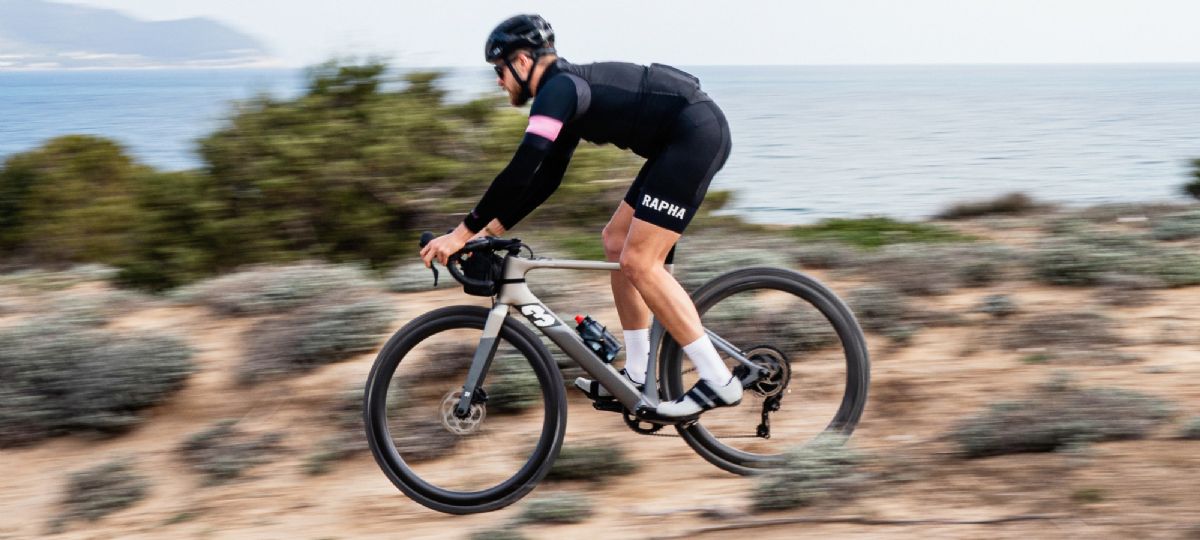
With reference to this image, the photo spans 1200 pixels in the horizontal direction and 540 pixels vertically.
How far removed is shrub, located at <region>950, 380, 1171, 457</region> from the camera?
477 centimetres

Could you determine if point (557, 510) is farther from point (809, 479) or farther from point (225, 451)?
point (225, 451)

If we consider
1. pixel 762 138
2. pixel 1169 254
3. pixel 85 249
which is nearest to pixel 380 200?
pixel 85 249

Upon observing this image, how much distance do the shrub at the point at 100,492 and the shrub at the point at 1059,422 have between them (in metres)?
3.93

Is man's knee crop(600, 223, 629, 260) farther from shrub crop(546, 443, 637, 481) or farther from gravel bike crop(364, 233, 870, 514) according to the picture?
shrub crop(546, 443, 637, 481)

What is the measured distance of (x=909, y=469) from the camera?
4742 millimetres

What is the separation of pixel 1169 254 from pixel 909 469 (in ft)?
13.5

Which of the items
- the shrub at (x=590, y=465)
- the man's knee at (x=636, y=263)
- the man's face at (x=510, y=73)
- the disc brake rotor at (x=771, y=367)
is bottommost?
the shrub at (x=590, y=465)

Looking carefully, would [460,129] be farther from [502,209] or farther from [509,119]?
[502,209]

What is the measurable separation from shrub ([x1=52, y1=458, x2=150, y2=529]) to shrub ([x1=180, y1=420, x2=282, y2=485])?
29 cm

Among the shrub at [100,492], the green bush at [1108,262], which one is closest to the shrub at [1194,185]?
the green bush at [1108,262]

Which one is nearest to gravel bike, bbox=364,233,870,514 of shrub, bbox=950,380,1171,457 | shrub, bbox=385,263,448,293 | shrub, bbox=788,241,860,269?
shrub, bbox=950,380,1171,457

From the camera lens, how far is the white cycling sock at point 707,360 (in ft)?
15.6

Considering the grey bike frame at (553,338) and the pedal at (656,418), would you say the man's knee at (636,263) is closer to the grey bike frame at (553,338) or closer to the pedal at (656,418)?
the grey bike frame at (553,338)

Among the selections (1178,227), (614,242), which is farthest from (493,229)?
(1178,227)
